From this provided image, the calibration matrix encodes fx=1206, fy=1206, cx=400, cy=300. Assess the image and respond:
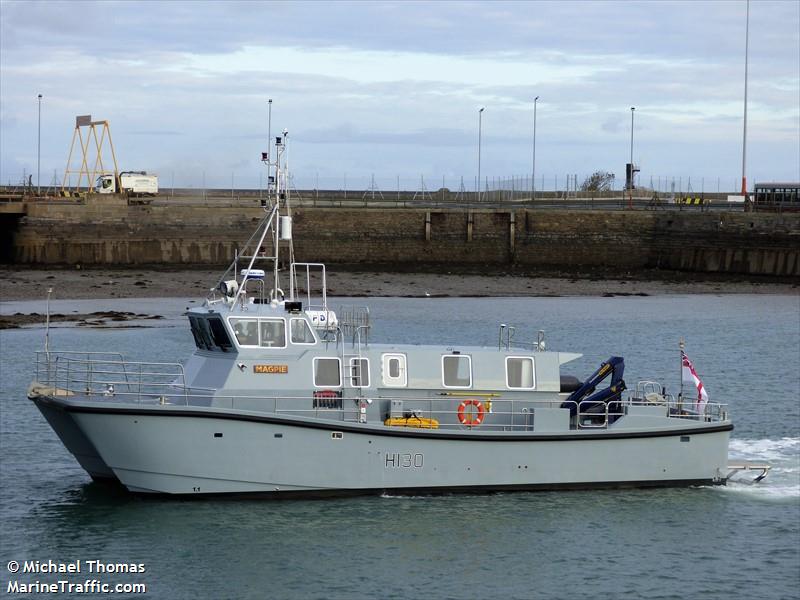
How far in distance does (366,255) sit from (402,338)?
2682cm

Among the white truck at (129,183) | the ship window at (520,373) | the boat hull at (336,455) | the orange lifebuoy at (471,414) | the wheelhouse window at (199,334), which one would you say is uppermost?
the white truck at (129,183)

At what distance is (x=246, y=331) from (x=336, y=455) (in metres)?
2.56

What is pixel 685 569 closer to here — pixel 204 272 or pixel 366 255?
pixel 204 272

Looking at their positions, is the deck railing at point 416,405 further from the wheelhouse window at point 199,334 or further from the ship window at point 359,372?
the wheelhouse window at point 199,334

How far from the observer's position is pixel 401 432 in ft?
63.7

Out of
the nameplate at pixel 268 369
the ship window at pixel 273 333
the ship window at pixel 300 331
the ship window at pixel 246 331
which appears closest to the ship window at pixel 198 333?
the ship window at pixel 246 331

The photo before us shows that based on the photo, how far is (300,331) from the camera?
2020cm

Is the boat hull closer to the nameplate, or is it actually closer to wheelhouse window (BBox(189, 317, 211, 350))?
the nameplate

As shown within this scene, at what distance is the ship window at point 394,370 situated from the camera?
20375 millimetres

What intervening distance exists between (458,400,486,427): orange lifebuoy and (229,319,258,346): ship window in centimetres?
365

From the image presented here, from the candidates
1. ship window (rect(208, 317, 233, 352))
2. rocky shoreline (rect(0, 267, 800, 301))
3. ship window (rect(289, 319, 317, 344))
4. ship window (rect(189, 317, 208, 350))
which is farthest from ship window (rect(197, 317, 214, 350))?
rocky shoreline (rect(0, 267, 800, 301))

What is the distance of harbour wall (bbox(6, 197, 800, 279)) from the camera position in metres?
61.7

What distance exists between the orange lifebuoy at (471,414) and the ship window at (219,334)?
4034 millimetres

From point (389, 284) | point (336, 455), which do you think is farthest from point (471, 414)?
point (389, 284)
